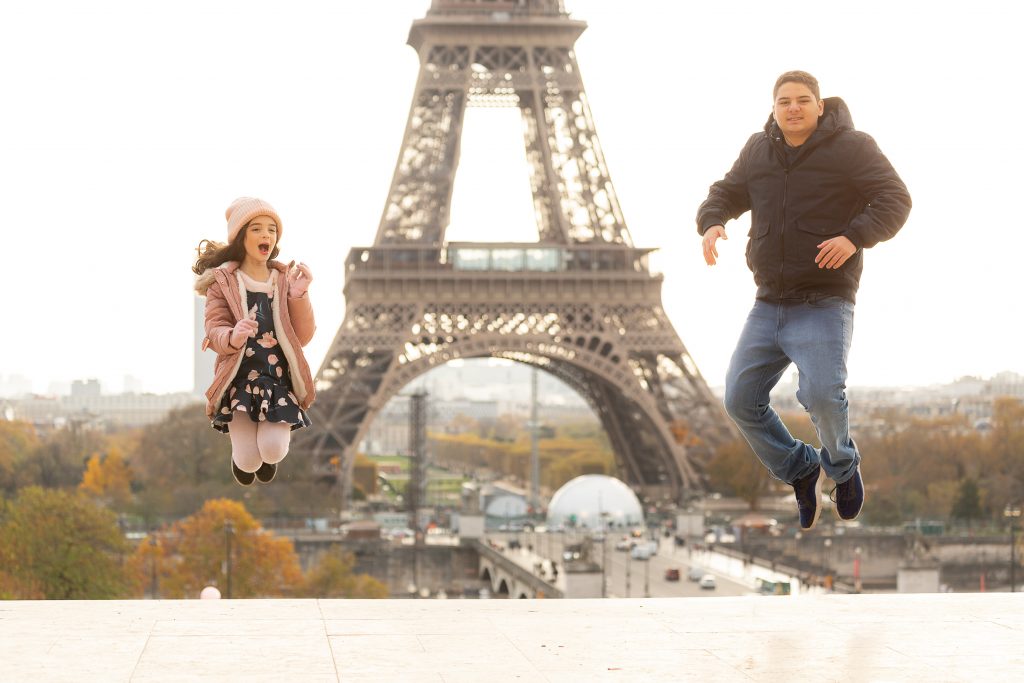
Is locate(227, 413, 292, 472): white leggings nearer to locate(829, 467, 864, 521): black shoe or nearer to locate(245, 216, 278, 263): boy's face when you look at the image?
locate(245, 216, 278, 263): boy's face

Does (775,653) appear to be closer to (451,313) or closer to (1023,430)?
(451,313)

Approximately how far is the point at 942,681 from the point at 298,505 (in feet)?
195

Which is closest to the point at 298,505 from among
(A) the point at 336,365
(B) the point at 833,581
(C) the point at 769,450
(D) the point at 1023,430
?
(A) the point at 336,365

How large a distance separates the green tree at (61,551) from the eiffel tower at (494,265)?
41.8ft

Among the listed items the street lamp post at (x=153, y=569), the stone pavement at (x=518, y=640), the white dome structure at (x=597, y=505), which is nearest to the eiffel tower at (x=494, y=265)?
the street lamp post at (x=153, y=569)

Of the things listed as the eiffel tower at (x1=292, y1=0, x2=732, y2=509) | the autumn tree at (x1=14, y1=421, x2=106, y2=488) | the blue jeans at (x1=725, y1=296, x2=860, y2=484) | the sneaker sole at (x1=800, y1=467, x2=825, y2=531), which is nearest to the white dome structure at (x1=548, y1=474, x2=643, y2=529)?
the eiffel tower at (x1=292, y1=0, x2=732, y2=509)

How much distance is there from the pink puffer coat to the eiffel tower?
46639 mm

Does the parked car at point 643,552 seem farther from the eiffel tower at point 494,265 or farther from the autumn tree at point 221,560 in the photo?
the autumn tree at point 221,560

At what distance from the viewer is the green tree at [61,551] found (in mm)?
42219

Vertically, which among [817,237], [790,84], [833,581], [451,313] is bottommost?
[833,581]

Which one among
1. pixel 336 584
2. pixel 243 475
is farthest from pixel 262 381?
pixel 336 584

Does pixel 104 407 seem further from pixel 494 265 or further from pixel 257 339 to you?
pixel 257 339

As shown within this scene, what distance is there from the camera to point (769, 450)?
1064 cm

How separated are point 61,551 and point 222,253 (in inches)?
1363
